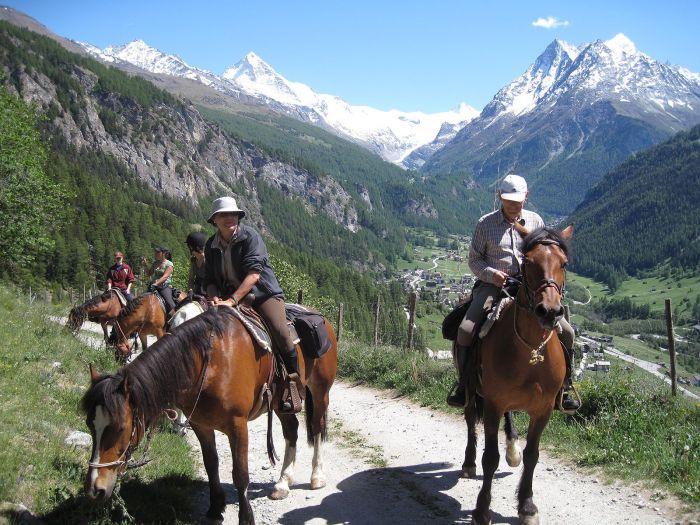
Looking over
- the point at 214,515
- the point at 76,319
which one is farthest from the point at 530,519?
the point at 76,319

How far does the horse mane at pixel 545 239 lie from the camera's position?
5125mm

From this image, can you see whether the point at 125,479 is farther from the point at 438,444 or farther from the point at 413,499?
the point at 438,444

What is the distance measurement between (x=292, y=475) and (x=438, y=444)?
2.97 metres

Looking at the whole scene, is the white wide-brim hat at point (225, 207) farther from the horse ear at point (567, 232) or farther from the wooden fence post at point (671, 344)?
the wooden fence post at point (671, 344)

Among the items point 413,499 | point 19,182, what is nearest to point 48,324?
point 413,499

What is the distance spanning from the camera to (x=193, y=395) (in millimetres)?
5180

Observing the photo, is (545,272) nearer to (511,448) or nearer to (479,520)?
(479,520)

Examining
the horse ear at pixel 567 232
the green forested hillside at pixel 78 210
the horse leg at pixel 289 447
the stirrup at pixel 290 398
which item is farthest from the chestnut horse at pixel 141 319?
the green forested hillside at pixel 78 210

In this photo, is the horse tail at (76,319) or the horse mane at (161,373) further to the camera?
the horse tail at (76,319)

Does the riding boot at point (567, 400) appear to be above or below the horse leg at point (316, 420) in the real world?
above

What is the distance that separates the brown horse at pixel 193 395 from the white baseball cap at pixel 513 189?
3369mm

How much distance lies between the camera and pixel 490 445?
5781 mm

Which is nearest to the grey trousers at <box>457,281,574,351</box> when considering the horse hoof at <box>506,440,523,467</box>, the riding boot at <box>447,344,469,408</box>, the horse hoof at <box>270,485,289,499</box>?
the riding boot at <box>447,344,469,408</box>

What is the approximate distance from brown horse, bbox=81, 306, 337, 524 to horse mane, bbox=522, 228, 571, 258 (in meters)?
3.07
